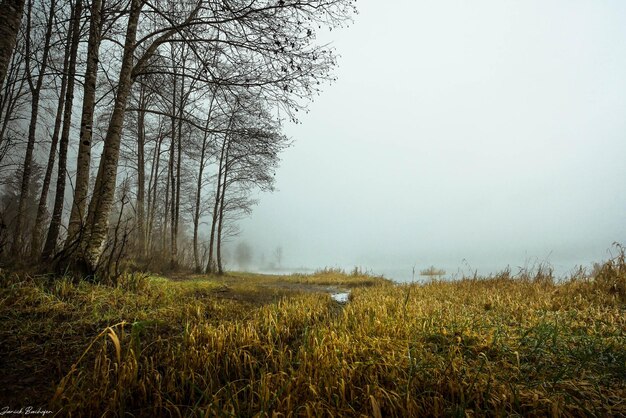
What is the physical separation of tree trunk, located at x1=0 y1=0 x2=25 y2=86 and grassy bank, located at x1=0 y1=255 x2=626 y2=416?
2816 mm

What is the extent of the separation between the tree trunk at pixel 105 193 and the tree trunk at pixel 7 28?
1.70 meters

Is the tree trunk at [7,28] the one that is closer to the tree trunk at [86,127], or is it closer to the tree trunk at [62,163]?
the tree trunk at [86,127]

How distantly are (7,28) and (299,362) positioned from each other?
5100 millimetres

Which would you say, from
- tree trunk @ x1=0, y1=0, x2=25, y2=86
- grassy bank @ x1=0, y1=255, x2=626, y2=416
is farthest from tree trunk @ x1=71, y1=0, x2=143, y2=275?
tree trunk @ x1=0, y1=0, x2=25, y2=86

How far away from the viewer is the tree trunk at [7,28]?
306 centimetres

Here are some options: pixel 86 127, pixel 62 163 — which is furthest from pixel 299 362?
pixel 62 163

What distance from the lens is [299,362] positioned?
224 centimetres

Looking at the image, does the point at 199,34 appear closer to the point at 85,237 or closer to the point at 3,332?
→ the point at 85,237

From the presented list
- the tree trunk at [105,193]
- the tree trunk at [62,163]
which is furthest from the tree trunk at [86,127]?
the tree trunk at [62,163]

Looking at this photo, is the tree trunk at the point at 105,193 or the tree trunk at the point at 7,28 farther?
the tree trunk at the point at 105,193

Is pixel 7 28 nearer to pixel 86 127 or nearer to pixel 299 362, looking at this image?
pixel 86 127

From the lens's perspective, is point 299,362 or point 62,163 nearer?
point 299,362

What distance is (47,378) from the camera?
218 cm

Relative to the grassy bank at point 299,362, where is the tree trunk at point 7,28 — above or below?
above
